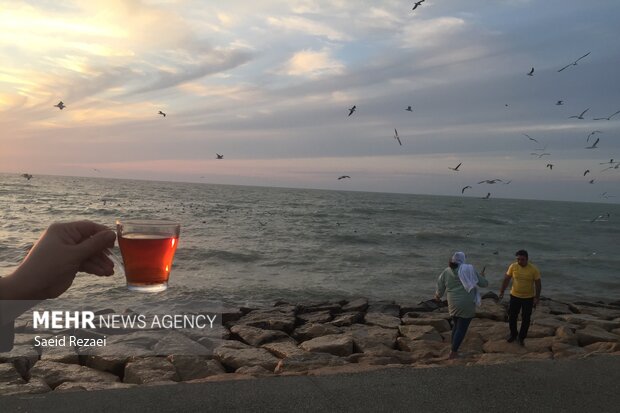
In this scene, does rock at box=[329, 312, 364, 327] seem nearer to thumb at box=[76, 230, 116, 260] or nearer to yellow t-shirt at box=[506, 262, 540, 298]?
yellow t-shirt at box=[506, 262, 540, 298]

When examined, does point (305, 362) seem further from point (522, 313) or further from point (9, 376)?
point (522, 313)

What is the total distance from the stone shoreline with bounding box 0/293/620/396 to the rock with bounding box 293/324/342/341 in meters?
0.02

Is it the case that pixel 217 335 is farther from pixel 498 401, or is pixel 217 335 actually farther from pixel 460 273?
pixel 498 401

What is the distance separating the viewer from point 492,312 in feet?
40.8

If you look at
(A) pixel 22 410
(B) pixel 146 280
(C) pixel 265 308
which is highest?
(B) pixel 146 280

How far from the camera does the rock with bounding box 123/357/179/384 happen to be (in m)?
6.52

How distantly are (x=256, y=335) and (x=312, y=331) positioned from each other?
4.17 feet

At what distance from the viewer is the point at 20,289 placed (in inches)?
55.1

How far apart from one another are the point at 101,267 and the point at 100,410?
3031mm

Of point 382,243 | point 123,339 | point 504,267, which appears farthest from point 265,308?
point 382,243

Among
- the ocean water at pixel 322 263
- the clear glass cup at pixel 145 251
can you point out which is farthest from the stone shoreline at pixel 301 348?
the clear glass cup at pixel 145 251

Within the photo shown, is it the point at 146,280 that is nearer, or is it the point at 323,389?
the point at 146,280

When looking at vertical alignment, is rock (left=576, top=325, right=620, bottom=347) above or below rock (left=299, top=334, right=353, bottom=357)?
above

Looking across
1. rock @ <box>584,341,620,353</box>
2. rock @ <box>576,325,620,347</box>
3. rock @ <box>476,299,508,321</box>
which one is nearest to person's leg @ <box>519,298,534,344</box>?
rock @ <box>584,341,620,353</box>
